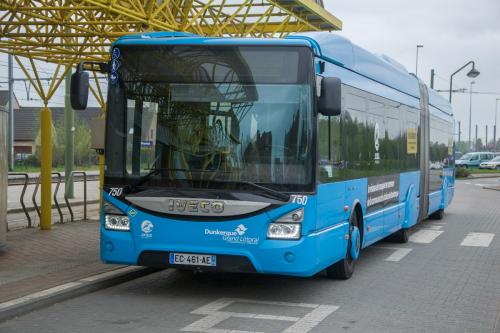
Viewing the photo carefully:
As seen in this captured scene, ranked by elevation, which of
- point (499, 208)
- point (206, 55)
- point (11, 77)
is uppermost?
point (11, 77)

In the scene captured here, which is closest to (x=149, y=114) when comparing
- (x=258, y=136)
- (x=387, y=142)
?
(x=258, y=136)

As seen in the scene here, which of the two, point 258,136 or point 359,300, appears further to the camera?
point 359,300

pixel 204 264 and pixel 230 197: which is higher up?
pixel 230 197

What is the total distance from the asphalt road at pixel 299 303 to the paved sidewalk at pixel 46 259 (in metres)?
0.56

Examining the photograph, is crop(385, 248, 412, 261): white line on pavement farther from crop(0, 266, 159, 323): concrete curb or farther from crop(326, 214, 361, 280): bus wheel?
crop(0, 266, 159, 323): concrete curb

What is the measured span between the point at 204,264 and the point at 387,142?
5.10 metres

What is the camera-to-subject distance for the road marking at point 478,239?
14828mm

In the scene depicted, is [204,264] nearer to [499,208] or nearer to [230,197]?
[230,197]

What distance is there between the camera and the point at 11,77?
52781 millimetres

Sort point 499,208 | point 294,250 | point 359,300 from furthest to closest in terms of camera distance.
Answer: point 499,208, point 359,300, point 294,250

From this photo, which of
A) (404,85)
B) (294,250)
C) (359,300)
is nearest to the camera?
(294,250)

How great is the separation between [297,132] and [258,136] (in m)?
0.40

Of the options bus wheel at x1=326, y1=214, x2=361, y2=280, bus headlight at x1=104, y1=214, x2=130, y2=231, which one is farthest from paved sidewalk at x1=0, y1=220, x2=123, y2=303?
bus wheel at x1=326, y1=214, x2=361, y2=280

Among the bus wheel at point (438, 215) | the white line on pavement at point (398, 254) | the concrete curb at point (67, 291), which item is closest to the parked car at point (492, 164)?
the bus wheel at point (438, 215)
